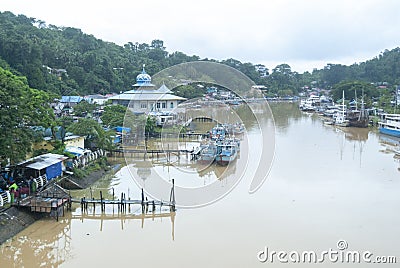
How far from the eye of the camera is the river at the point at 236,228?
9.67 meters

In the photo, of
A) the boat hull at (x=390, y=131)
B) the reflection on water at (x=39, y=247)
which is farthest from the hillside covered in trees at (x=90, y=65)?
the boat hull at (x=390, y=131)

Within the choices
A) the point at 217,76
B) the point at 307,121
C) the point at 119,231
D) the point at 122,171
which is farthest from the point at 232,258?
the point at 307,121

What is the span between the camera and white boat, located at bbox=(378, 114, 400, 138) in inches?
1096

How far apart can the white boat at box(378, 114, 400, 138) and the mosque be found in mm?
14609

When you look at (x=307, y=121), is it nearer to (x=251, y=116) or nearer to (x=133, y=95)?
(x=251, y=116)

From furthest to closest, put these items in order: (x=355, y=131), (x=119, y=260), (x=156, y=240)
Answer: (x=355, y=131)
(x=156, y=240)
(x=119, y=260)

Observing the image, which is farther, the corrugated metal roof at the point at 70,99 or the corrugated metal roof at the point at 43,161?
the corrugated metal roof at the point at 70,99

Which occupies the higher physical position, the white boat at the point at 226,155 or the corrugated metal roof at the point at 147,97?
the corrugated metal roof at the point at 147,97

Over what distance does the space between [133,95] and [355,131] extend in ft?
54.0

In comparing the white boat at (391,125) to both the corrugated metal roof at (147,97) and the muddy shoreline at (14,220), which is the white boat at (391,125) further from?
the muddy shoreline at (14,220)

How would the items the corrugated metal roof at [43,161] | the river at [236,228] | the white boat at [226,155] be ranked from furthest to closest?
1. the white boat at [226,155]
2. the corrugated metal roof at [43,161]
3. the river at [236,228]

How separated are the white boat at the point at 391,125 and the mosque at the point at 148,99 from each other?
14609 mm

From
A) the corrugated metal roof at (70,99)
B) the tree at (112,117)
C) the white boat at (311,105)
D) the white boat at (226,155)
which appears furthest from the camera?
the white boat at (311,105)

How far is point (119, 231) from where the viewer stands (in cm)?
1113
